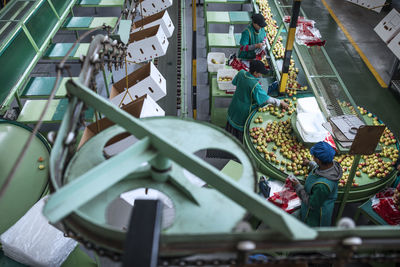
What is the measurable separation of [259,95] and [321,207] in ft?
6.25

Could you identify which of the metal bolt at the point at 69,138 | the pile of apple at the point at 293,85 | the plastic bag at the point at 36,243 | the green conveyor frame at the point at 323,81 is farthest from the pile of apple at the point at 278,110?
the metal bolt at the point at 69,138

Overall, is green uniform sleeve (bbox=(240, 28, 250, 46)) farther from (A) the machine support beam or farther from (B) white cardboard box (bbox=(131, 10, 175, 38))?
(B) white cardboard box (bbox=(131, 10, 175, 38))

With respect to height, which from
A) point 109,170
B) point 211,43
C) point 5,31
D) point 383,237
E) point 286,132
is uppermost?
point 109,170

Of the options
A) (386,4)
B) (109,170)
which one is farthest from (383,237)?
(386,4)

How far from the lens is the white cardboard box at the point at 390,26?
18.4 ft

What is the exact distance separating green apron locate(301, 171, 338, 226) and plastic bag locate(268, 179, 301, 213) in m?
0.24

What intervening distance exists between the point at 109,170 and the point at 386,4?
11194 mm

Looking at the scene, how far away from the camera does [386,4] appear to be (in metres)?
10.1

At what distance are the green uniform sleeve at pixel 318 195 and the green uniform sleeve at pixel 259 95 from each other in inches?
68.9

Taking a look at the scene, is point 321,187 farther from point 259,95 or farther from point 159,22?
point 159,22

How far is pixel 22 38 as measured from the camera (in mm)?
5754

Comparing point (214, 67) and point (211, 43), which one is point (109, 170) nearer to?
point (214, 67)

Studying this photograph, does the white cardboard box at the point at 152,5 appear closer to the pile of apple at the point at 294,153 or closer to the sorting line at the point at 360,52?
the pile of apple at the point at 294,153

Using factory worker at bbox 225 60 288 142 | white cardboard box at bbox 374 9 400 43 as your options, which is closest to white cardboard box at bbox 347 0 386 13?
white cardboard box at bbox 374 9 400 43
